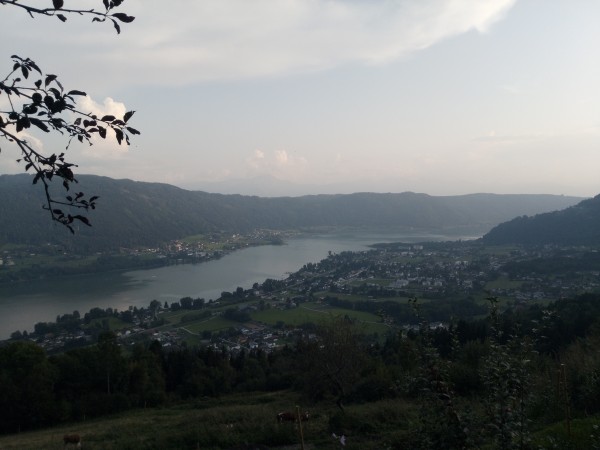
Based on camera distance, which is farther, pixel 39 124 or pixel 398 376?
pixel 398 376

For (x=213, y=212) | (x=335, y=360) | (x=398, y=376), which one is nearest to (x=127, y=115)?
(x=335, y=360)

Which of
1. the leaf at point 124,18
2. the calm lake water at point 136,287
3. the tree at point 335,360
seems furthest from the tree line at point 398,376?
the calm lake water at point 136,287

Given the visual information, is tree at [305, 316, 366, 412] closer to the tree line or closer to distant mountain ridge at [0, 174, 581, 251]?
the tree line

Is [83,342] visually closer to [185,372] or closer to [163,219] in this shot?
[185,372]

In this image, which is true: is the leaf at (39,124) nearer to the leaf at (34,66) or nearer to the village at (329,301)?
the leaf at (34,66)

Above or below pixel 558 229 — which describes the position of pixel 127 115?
above

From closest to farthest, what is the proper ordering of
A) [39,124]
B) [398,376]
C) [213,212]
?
1. [39,124]
2. [398,376]
3. [213,212]

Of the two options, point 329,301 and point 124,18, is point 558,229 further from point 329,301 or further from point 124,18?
point 124,18

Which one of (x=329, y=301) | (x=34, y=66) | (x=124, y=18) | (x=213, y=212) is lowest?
(x=329, y=301)
